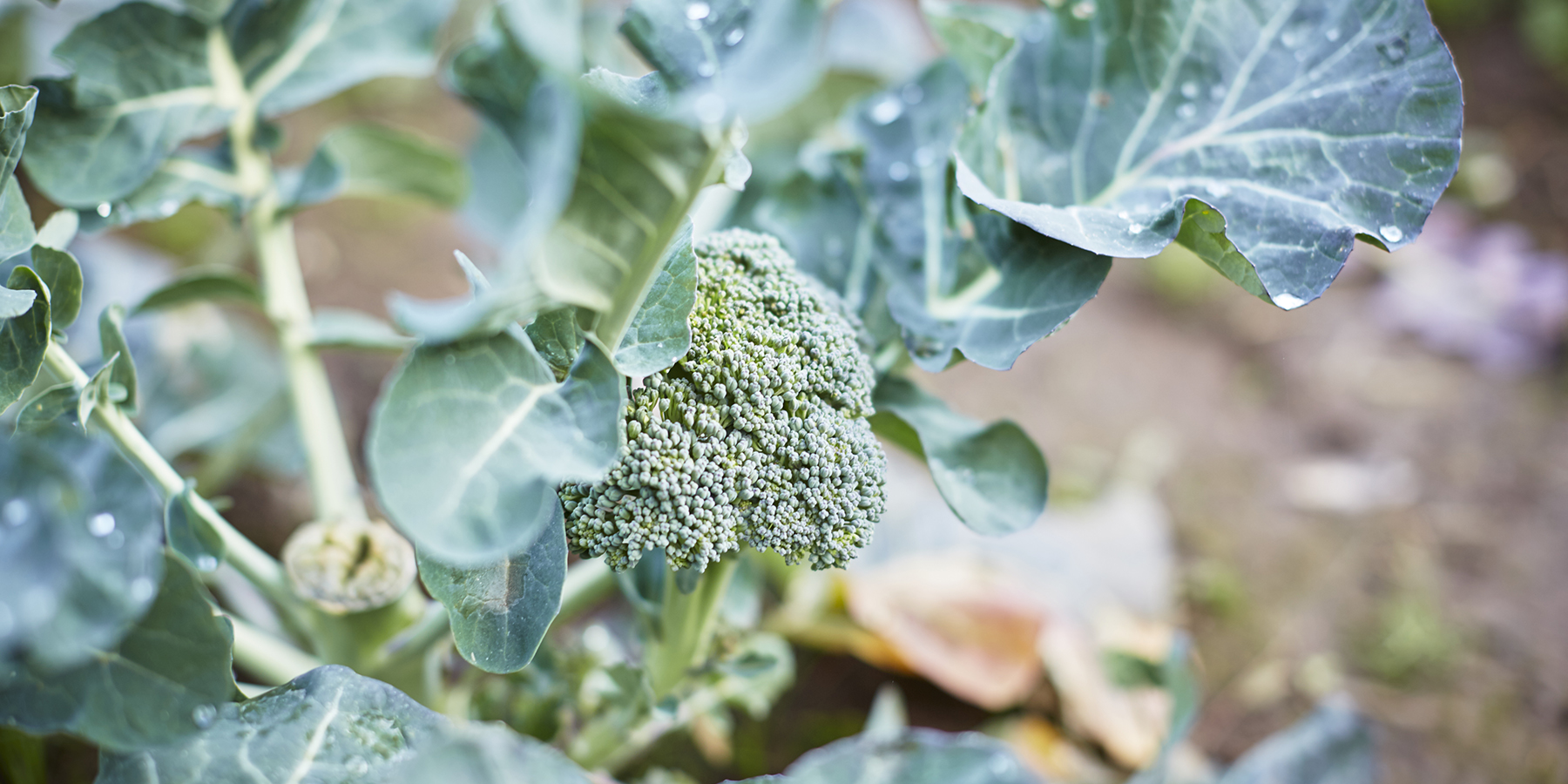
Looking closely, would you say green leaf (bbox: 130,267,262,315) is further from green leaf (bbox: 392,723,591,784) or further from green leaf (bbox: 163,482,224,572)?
green leaf (bbox: 392,723,591,784)

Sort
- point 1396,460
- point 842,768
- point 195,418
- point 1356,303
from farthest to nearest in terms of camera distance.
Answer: point 1356,303
point 1396,460
point 195,418
point 842,768

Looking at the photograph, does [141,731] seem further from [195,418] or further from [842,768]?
[195,418]

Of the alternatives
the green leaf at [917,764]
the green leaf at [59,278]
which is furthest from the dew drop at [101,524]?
the green leaf at [917,764]

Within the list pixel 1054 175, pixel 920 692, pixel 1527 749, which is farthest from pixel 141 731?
pixel 1527 749

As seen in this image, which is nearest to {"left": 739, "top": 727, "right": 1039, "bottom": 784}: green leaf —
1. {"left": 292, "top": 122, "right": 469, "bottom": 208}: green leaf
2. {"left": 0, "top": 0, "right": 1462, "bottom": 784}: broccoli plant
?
{"left": 0, "top": 0, "right": 1462, "bottom": 784}: broccoli plant

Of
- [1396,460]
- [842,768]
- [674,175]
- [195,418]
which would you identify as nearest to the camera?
[674,175]
